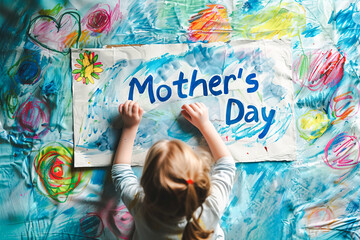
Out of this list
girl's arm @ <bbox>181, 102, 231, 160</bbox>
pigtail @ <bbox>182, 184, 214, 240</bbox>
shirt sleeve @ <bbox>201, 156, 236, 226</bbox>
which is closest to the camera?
pigtail @ <bbox>182, 184, 214, 240</bbox>

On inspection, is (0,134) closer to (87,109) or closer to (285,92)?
(87,109)

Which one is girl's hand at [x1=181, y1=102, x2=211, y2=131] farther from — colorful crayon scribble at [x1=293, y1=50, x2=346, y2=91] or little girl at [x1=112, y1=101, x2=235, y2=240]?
colorful crayon scribble at [x1=293, y1=50, x2=346, y2=91]

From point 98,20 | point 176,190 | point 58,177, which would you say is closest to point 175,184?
point 176,190

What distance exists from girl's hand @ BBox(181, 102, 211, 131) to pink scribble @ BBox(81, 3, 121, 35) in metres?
0.32

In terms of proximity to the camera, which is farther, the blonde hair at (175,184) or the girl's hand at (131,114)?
the girl's hand at (131,114)

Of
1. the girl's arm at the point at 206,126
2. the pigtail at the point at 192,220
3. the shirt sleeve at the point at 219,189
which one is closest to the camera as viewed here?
the pigtail at the point at 192,220

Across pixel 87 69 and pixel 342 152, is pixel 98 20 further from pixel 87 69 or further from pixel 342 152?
pixel 342 152

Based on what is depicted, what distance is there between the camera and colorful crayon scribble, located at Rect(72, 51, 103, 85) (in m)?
0.79

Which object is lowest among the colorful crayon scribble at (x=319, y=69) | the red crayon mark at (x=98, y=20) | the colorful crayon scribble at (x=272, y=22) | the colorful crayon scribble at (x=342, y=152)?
the colorful crayon scribble at (x=342, y=152)

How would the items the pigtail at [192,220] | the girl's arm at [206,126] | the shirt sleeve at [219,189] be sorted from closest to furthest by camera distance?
the pigtail at [192,220] → the shirt sleeve at [219,189] → the girl's arm at [206,126]

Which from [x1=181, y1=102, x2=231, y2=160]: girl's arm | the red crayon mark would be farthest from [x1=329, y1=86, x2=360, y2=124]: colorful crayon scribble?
the red crayon mark

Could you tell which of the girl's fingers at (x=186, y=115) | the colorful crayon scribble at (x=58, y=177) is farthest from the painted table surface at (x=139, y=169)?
the girl's fingers at (x=186, y=115)

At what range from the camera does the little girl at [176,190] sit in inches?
21.4

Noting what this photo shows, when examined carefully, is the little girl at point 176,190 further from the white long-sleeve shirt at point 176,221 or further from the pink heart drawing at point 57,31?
the pink heart drawing at point 57,31
